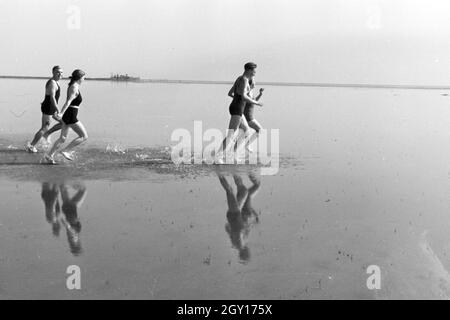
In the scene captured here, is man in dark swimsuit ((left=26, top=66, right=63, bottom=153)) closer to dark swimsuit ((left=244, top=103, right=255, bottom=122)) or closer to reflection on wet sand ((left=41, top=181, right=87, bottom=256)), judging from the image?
reflection on wet sand ((left=41, top=181, right=87, bottom=256))

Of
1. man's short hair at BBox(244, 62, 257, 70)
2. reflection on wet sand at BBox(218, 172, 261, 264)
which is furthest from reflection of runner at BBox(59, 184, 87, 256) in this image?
man's short hair at BBox(244, 62, 257, 70)

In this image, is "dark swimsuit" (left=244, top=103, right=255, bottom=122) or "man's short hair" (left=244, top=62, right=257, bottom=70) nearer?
"man's short hair" (left=244, top=62, right=257, bottom=70)

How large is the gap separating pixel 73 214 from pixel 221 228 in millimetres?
2050

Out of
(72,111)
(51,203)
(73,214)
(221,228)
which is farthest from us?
(72,111)

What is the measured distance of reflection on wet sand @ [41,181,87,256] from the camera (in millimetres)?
6523

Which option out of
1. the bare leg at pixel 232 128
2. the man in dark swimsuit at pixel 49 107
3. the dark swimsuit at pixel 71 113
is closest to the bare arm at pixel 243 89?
the bare leg at pixel 232 128

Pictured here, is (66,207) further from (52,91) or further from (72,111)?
(52,91)

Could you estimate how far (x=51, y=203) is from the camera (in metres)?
8.09

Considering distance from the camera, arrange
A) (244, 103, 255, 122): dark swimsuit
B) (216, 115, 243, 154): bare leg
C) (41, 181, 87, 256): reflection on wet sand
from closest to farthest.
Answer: (41, 181, 87, 256): reflection on wet sand
(216, 115, 243, 154): bare leg
(244, 103, 255, 122): dark swimsuit

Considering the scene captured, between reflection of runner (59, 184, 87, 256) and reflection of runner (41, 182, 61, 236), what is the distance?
3.7 inches

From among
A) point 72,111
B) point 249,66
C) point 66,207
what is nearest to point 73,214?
point 66,207

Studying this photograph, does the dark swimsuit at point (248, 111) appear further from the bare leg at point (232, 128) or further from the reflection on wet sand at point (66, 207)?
the reflection on wet sand at point (66, 207)

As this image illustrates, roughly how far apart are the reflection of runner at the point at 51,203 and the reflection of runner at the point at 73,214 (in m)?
0.09

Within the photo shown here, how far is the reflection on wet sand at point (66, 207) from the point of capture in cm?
652
